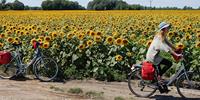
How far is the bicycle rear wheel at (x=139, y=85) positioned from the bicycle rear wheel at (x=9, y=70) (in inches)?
131

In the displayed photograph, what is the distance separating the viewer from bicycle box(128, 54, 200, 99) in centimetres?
1009

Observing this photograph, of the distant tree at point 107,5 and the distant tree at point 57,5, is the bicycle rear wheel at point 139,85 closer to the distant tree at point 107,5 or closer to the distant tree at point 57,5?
the distant tree at point 57,5

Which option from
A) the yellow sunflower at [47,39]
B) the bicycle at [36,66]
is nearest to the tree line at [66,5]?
the yellow sunflower at [47,39]

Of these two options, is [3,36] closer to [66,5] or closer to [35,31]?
[35,31]

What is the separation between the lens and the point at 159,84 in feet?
33.1

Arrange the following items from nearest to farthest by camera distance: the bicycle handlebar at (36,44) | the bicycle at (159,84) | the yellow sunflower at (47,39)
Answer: the bicycle at (159,84)
the bicycle handlebar at (36,44)
the yellow sunflower at (47,39)

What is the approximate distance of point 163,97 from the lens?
10.3 meters

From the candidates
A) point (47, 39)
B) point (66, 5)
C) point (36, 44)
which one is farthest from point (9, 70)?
point (66, 5)

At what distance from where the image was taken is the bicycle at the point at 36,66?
12.2 m

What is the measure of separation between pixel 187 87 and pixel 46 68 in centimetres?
340

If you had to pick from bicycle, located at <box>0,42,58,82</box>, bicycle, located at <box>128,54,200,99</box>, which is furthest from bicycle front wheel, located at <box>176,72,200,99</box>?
bicycle, located at <box>0,42,58,82</box>

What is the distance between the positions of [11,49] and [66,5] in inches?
2239

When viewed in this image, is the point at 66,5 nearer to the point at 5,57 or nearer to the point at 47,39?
the point at 47,39

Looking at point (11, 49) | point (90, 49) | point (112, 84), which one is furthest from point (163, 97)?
point (11, 49)
